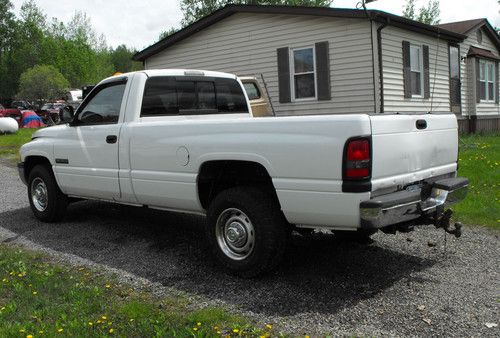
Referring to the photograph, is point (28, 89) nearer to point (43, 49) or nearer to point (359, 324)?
point (43, 49)

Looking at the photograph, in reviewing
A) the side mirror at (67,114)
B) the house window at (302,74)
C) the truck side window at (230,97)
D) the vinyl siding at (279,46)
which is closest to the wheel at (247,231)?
the truck side window at (230,97)

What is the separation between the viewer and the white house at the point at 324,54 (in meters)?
13.2

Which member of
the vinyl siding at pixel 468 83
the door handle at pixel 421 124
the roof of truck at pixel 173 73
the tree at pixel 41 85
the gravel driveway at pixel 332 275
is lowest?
the gravel driveway at pixel 332 275

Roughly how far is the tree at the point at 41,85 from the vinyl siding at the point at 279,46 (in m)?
29.3

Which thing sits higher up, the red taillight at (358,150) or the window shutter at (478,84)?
the window shutter at (478,84)

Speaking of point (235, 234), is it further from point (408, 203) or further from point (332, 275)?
Result: point (408, 203)

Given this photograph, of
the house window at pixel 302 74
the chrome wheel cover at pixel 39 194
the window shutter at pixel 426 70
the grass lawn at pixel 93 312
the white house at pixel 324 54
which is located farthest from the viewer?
the window shutter at pixel 426 70

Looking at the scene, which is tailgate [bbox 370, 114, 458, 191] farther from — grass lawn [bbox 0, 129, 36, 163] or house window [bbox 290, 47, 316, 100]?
grass lawn [bbox 0, 129, 36, 163]

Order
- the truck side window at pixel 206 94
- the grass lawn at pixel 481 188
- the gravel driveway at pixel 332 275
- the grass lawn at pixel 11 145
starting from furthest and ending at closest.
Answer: the grass lawn at pixel 11 145, the grass lawn at pixel 481 188, the truck side window at pixel 206 94, the gravel driveway at pixel 332 275

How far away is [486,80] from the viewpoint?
19.7 m

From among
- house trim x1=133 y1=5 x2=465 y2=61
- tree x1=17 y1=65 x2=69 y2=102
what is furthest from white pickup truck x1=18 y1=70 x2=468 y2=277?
tree x1=17 y1=65 x2=69 y2=102

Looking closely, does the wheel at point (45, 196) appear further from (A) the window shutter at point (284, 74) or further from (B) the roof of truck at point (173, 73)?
(A) the window shutter at point (284, 74)

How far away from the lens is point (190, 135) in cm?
461

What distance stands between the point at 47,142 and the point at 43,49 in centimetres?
5398
